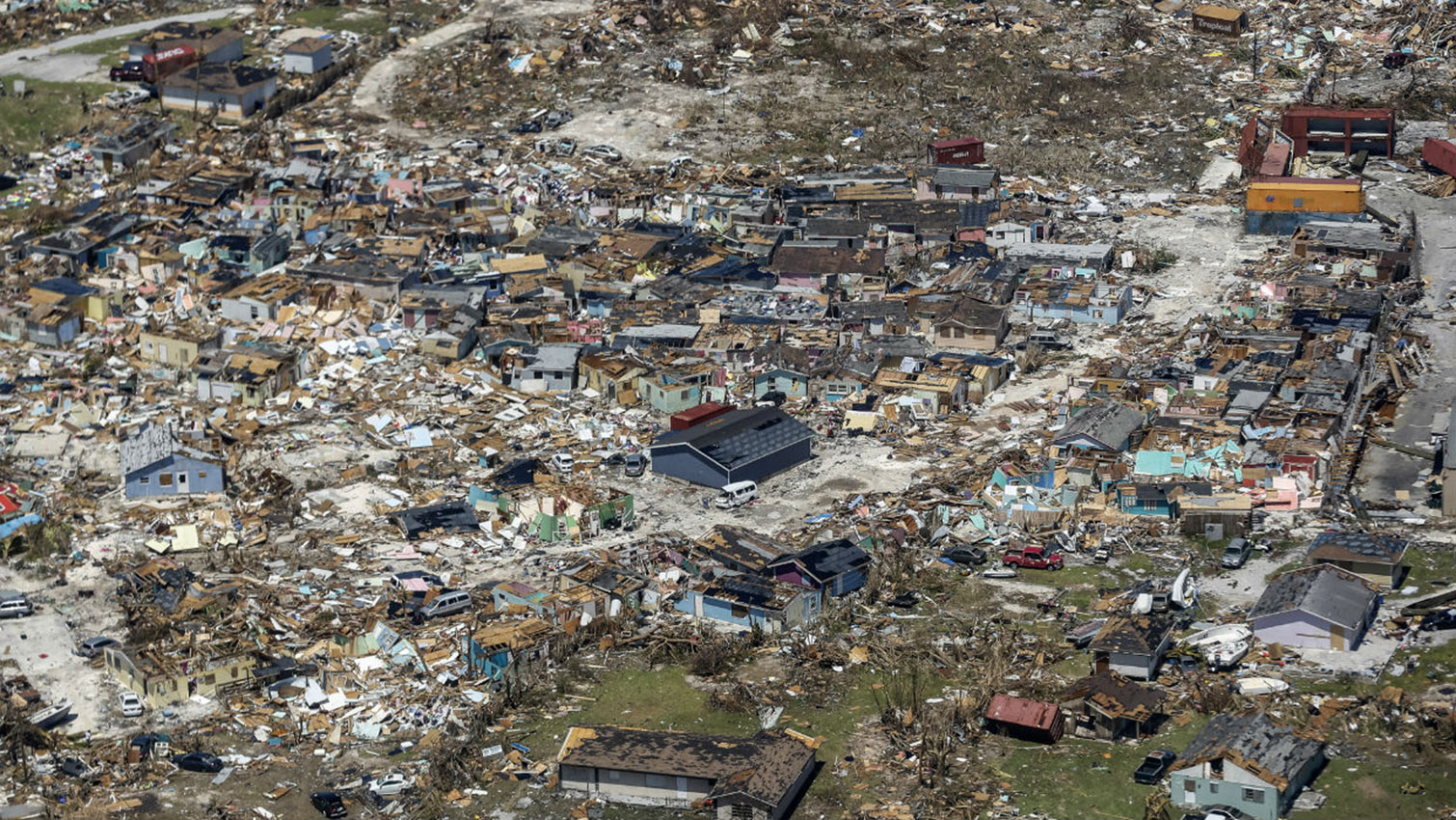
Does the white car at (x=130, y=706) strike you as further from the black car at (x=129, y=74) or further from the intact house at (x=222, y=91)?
the black car at (x=129, y=74)

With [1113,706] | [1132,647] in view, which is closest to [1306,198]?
[1132,647]

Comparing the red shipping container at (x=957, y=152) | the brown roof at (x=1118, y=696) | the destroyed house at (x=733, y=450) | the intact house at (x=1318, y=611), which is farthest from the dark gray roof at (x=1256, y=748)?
the red shipping container at (x=957, y=152)

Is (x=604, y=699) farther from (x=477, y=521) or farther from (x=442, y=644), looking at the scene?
(x=477, y=521)

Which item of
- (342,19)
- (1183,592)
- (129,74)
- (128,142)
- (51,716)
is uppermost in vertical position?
(1183,592)

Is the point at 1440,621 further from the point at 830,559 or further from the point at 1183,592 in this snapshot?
the point at 830,559

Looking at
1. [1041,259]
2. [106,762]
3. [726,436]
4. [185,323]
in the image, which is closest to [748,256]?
[1041,259]

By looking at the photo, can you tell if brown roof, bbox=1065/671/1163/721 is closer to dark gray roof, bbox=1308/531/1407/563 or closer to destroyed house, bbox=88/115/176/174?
dark gray roof, bbox=1308/531/1407/563

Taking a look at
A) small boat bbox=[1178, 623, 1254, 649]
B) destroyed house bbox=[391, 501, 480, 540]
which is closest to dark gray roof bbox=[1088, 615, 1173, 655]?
small boat bbox=[1178, 623, 1254, 649]
